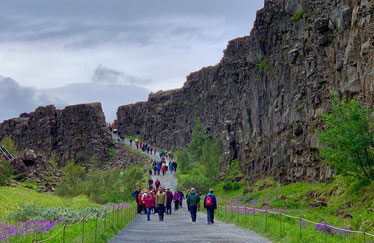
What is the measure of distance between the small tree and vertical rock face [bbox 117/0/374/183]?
2976 mm

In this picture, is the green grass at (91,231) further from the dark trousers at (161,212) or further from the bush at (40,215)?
the dark trousers at (161,212)

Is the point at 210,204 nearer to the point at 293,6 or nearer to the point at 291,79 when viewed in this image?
the point at 291,79

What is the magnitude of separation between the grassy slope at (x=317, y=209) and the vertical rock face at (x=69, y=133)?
70001 mm

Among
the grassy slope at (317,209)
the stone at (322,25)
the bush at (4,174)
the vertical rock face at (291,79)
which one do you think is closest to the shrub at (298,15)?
the vertical rock face at (291,79)

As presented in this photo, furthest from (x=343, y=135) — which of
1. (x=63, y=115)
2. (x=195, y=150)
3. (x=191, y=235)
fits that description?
(x=63, y=115)

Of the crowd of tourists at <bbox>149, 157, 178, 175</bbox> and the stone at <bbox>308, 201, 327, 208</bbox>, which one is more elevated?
the crowd of tourists at <bbox>149, 157, 178, 175</bbox>

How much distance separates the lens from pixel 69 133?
399ft

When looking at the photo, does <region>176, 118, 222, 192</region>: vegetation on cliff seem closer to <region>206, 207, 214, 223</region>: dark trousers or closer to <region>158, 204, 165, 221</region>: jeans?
<region>158, 204, 165, 221</region>: jeans

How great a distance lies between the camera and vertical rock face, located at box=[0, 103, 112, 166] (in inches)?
4594

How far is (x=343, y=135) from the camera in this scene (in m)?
31.9

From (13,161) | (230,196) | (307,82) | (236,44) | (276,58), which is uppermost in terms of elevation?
(236,44)

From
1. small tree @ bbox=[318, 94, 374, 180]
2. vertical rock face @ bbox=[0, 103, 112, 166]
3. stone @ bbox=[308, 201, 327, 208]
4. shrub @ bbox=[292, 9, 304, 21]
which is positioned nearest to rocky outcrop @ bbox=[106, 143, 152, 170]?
vertical rock face @ bbox=[0, 103, 112, 166]

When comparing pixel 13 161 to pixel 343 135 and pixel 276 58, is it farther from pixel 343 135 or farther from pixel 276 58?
pixel 343 135

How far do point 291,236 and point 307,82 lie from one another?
32.7 meters
